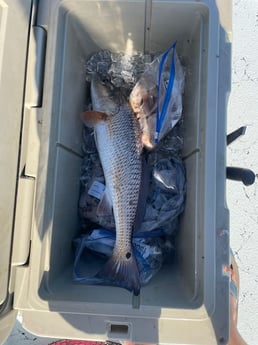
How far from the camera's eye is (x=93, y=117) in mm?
1043

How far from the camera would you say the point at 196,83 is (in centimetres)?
96

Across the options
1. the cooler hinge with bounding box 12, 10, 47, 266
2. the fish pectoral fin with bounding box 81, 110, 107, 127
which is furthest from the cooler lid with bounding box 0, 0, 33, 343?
the fish pectoral fin with bounding box 81, 110, 107, 127

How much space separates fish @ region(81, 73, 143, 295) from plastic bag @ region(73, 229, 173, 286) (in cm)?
5

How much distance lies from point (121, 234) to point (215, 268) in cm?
27

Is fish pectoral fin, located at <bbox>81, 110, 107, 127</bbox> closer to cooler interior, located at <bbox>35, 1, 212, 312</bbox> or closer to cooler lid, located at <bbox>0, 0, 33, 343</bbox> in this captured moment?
cooler interior, located at <bbox>35, 1, 212, 312</bbox>

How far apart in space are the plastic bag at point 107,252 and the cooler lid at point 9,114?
204 mm

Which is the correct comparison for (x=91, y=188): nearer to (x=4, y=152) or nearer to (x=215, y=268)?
(x=4, y=152)

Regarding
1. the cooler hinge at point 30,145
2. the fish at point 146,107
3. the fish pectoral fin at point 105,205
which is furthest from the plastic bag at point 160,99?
the cooler hinge at point 30,145

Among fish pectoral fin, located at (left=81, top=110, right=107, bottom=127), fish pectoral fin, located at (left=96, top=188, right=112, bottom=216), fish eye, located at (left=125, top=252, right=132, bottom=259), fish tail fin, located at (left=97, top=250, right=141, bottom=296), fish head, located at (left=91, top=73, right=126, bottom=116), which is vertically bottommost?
fish tail fin, located at (left=97, top=250, right=141, bottom=296)

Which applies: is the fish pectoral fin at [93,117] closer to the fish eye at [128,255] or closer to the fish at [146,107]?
the fish at [146,107]

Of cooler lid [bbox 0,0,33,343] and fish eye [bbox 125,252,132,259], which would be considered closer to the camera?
cooler lid [bbox 0,0,33,343]

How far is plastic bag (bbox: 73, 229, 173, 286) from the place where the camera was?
0.99 metres

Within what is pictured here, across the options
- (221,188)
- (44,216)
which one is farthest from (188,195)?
(44,216)

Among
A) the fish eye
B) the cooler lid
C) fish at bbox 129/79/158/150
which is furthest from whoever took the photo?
fish at bbox 129/79/158/150
